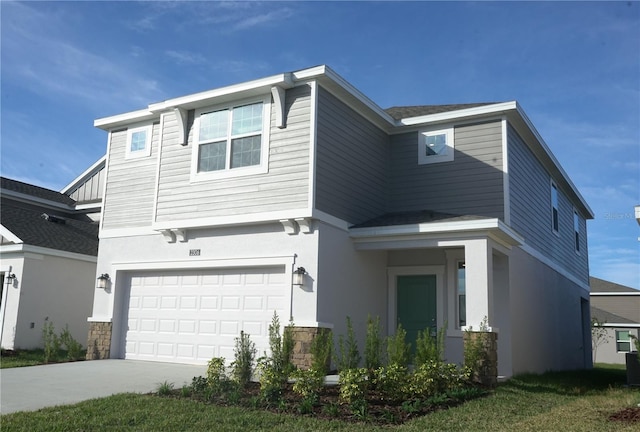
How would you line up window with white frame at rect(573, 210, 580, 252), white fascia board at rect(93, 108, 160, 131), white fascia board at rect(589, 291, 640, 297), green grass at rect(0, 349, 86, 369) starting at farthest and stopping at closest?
white fascia board at rect(589, 291, 640, 297), window with white frame at rect(573, 210, 580, 252), white fascia board at rect(93, 108, 160, 131), green grass at rect(0, 349, 86, 369)

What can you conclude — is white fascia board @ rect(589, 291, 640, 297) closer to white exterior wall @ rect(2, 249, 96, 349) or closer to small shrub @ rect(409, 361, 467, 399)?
small shrub @ rect(409, 361, 467, 399)

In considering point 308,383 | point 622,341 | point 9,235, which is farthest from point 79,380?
point 622,341

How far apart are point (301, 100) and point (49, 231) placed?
32.1 ft

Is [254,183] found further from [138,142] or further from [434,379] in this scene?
[434,379]

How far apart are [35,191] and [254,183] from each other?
1229cm

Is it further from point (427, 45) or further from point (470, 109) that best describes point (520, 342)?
point (427, 45)

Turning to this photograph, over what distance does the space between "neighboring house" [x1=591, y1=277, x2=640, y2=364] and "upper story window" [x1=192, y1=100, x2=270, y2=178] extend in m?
26.3

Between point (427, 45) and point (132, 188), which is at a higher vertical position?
point (427, 45)

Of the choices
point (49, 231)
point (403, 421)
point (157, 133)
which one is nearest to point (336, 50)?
point (157, 133)

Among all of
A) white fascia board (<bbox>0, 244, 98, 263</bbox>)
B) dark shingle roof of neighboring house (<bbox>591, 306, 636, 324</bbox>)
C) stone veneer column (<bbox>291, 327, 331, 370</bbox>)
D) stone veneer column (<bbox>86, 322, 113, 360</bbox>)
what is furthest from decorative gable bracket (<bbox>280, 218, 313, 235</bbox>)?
dark shingle roof of neighboring house (<bbox>591, 306, 636, 324</bbox>)

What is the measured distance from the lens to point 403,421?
7492 millimetres

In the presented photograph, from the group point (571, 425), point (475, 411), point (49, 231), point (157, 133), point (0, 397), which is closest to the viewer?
point (571, 425)

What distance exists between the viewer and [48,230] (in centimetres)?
1764

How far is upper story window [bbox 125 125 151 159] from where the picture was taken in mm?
15000
